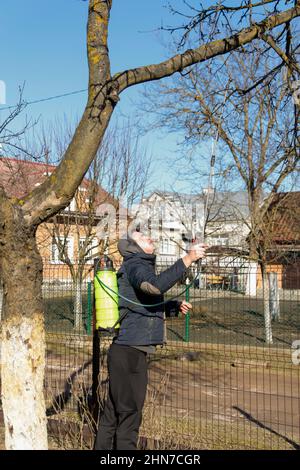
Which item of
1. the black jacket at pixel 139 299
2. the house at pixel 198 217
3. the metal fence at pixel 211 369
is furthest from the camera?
the house at pixel 198 217

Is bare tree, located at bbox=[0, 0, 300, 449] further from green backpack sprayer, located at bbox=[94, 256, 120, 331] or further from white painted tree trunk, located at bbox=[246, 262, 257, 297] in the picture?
white painted tree trunk, located at bbox=[246, 262, 257, 297]

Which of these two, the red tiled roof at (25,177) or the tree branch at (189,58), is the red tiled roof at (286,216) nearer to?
the red tiled roof at (25,177)

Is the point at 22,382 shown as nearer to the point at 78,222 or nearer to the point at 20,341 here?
the point at 20,341

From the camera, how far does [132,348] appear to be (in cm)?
430

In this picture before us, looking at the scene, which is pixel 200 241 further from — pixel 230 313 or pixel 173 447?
pixel 230 313

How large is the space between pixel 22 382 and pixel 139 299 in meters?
1.18

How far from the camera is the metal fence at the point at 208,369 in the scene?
565 cm

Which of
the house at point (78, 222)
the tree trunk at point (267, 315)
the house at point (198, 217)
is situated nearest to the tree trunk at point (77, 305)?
the house at point (198, 217)

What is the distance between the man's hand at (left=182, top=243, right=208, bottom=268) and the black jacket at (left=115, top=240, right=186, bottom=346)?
0.77 feet

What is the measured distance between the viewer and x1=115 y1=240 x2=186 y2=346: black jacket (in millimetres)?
4234

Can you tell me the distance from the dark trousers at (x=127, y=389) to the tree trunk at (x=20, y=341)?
0.79 m

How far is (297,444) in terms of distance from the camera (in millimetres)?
6156

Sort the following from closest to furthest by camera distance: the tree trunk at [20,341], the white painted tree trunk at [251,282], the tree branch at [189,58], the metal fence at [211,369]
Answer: the tree trunk at [20,341] → the tree branch at [189,58] → the metal fence at [211,369] → the white painted tree trunk at [251,282]
